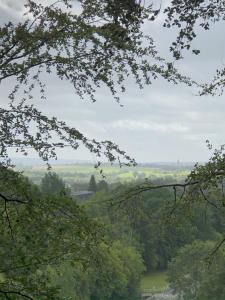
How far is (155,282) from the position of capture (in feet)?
191

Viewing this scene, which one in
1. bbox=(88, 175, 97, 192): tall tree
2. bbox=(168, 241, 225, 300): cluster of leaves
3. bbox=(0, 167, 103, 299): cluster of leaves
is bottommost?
bbox=(168, 241, 225, 300): cluster of leaves

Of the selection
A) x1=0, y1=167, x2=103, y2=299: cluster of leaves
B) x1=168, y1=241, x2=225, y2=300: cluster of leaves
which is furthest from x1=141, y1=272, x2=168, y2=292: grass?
x1=0, y1=167, x2=103, y2=299: cluster of leaves

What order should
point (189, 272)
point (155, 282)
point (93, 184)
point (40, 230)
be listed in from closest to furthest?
point (40, 230), point (189, 272), point (155, 282), point (93, 184)

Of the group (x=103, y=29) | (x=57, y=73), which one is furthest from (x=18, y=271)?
(x=103, y=29)

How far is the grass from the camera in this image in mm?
55616

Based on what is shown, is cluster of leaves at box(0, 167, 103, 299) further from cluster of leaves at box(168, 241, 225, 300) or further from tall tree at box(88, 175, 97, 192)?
tall tree at box(88, 175, 97, 192)

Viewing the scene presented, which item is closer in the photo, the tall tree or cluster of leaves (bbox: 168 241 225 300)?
cluster of leaves (bbox: 168 241 225 300)

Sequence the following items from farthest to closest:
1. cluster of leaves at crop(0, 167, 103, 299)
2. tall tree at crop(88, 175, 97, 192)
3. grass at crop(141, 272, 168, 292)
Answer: tall tree at crop(88, 175, 97, 192), grass at crop(141, 272, 168, 292), cluster of leaves at crop(0, 167, 103, 299)

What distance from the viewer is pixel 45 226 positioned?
18.3ft

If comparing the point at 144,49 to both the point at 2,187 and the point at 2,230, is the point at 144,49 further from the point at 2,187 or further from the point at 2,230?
the point at 2,230

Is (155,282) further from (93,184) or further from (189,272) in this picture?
(93,184)

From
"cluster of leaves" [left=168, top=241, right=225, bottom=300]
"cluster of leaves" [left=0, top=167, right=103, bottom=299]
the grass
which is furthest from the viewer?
the grass

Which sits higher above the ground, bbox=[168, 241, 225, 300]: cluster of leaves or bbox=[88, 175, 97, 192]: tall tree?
bbox=[88, 175, 97, 192]: tall tree

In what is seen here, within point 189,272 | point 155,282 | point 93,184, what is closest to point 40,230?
point 189,272
